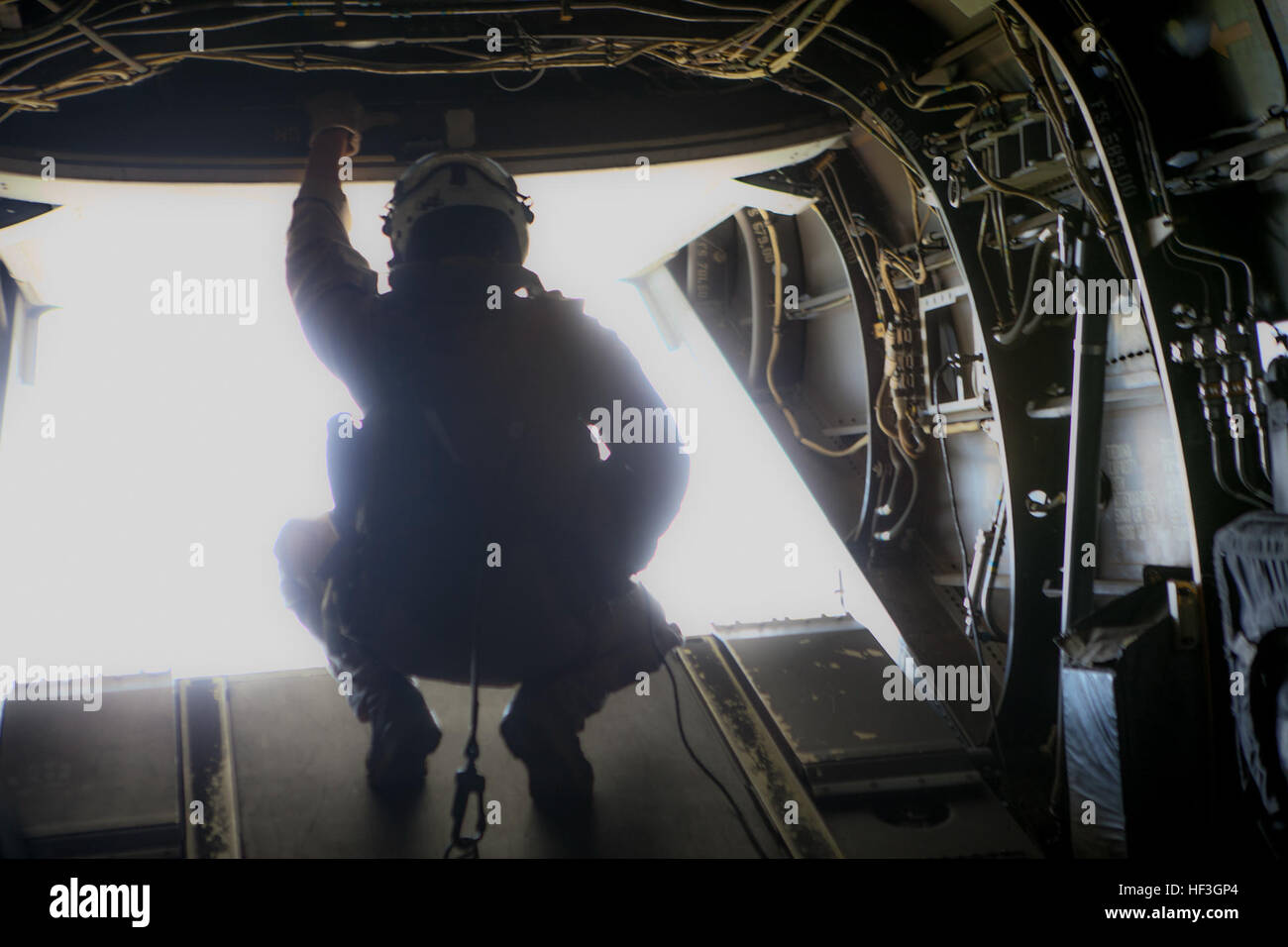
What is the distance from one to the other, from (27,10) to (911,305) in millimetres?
4276

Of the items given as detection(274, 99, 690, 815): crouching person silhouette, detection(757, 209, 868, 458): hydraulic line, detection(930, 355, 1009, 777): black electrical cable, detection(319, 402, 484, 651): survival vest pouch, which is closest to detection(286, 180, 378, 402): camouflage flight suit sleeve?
Answer: detection(274, 99, 690, 815): crouching person silhouette

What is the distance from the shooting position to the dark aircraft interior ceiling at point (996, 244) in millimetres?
2807

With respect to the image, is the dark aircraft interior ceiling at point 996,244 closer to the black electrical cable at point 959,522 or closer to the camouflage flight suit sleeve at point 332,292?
the black electrical cable at point 959,522

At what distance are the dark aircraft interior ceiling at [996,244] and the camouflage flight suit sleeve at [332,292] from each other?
3.27 ft

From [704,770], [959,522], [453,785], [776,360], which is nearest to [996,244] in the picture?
[959,522]

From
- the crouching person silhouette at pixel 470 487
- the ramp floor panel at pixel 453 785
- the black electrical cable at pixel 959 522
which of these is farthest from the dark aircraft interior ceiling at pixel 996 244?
the crouching person silhouette at pixel 470 487

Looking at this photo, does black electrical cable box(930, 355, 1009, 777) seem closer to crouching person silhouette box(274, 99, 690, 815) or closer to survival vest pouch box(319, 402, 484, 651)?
crouching person silhouette box(274, 99, 690, 815)

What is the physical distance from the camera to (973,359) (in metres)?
4.70

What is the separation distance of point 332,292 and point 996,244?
9.84ft

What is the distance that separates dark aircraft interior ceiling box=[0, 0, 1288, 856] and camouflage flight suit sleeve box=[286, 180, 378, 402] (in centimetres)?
100

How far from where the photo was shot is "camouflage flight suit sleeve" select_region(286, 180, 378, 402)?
8.49 ft

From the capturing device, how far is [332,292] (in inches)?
103

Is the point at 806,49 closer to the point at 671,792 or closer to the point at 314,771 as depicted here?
the point at 671,792

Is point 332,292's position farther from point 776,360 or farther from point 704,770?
point 776,360
